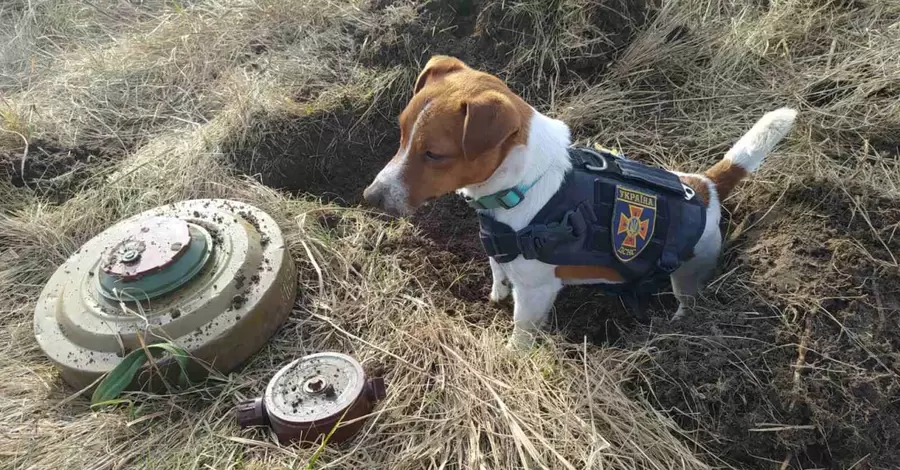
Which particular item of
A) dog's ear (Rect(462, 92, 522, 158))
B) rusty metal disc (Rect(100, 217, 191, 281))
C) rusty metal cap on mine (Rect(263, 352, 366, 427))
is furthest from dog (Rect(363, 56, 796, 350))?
rusty metal disc (Rect(100, 217, 191, 281))

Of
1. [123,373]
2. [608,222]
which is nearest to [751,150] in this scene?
[608,222]

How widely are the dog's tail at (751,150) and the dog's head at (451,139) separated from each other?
3.74ft

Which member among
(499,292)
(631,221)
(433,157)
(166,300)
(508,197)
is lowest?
(499,292)

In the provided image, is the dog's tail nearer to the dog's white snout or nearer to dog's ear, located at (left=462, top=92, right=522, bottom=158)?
dog's ear, located at (left=462, top=92, right=522, bottom=158)

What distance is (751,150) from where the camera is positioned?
2.79 m

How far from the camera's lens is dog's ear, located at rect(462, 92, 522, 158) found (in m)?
2.22

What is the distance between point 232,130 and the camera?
13.3ft

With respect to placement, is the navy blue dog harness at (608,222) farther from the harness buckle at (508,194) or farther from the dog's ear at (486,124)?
the dog's ear at (486,124)

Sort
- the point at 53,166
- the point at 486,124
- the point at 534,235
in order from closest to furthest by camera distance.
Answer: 1. the point at 486,124
2. the point at 534,235
3. the point at 53,166

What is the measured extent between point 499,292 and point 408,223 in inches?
32.2

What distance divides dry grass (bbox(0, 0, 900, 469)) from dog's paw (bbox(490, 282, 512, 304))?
0.15 meters

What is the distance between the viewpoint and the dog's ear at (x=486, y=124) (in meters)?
2.22

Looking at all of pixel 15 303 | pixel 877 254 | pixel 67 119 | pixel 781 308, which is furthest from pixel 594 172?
pixel 67 119

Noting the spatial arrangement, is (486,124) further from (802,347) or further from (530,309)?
(802,347)
